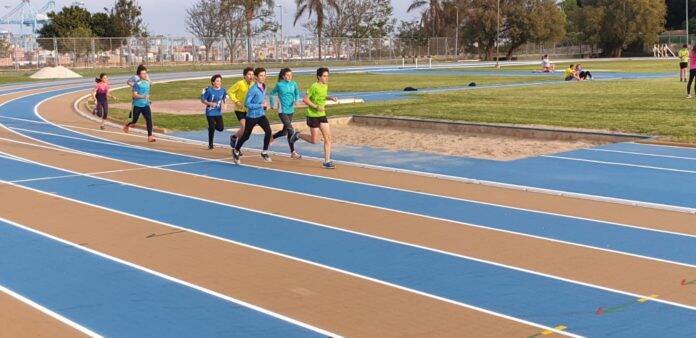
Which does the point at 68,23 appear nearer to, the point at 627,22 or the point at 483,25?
the point at 483,25

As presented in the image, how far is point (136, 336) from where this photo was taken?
5.02 meters

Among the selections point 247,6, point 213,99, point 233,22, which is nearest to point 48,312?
point 213,99

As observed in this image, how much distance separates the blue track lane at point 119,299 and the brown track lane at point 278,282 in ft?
0.74

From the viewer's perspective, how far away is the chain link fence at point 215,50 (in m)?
57.6

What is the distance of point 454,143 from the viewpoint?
A: 15.3m

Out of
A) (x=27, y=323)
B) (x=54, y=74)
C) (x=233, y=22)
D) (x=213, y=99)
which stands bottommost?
(x=27, y=323)

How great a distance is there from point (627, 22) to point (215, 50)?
46.0m

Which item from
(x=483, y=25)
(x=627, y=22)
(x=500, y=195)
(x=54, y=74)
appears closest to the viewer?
(x=500, y=195)

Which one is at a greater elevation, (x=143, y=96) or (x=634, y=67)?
(x=634, y=67)

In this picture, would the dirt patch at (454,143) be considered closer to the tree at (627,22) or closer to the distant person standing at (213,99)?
the distant person standing at (213,99)

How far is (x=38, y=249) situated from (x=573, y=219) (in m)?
5.50

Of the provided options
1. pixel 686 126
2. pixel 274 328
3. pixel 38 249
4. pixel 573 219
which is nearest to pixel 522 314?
pixel 274 328

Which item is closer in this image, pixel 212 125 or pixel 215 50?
Answer: pixel 212 125

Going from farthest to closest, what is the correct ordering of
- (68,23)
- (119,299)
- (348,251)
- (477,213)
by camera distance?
(68,23) → (477,213) → (348,251) → (119,299)
